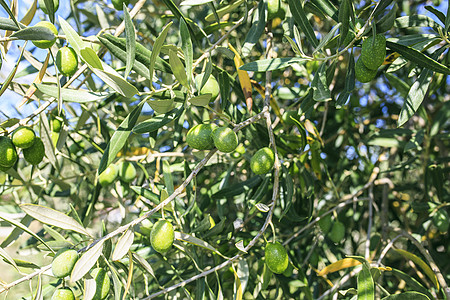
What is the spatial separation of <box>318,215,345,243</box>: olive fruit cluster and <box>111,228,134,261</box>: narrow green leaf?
94cm

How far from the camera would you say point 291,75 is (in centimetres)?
234

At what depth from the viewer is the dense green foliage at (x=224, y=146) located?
105cm

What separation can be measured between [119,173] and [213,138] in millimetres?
665

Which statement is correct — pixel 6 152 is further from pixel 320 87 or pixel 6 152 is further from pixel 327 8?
pixel 327 8

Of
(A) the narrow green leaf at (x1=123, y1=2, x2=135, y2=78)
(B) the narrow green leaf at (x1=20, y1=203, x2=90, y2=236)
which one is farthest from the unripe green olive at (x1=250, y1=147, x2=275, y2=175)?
(B) the narrow green leaf at (x1=20, y1=203, x2=90, y2=236)

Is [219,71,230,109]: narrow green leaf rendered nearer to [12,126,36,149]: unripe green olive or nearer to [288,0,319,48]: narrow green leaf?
[288,0,319,48]: narrow green leaf

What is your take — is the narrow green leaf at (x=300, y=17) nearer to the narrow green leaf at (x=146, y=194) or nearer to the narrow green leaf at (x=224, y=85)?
the narrow green leaf at (x=224, y=85)

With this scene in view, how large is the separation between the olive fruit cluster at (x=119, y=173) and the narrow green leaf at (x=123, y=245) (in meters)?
0.47

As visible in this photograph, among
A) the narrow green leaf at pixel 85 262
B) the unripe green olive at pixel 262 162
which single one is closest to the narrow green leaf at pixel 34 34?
the narrow green leaf at pixel 85 262

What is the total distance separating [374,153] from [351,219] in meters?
0.68

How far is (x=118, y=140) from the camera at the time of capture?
3.51 ft

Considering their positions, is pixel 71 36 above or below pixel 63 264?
above

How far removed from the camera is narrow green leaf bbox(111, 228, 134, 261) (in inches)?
40.3

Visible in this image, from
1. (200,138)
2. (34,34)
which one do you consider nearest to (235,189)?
(200,138)
